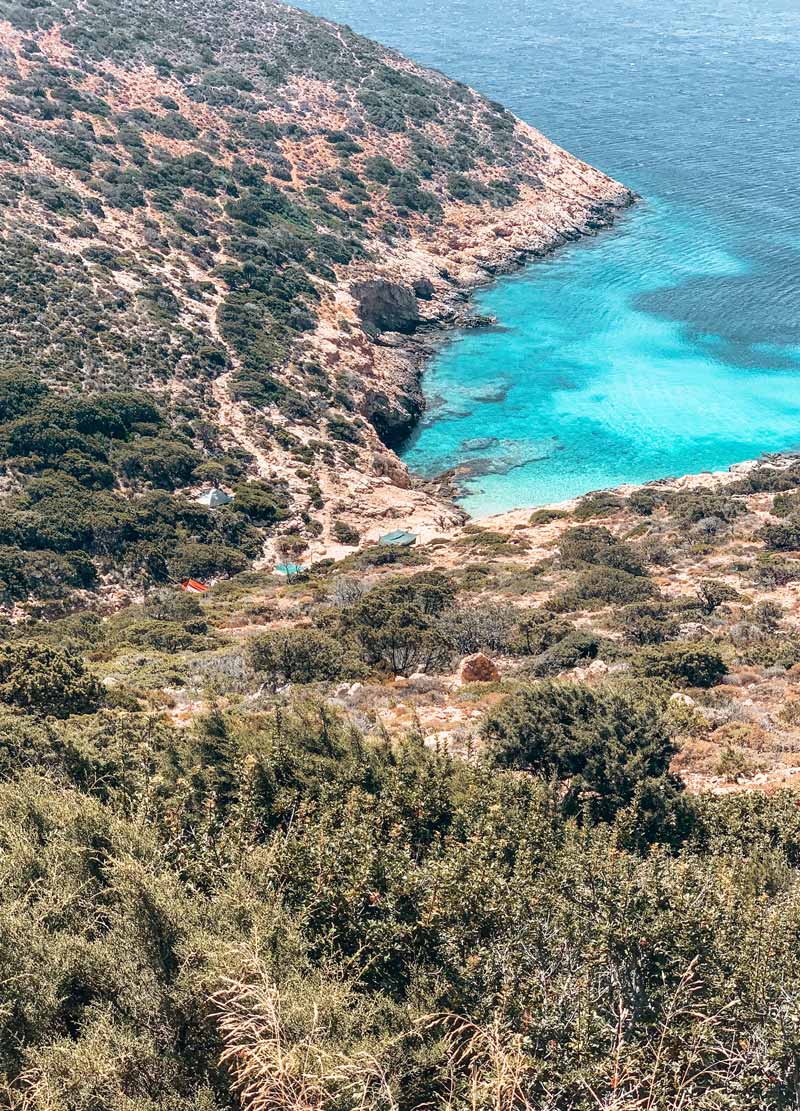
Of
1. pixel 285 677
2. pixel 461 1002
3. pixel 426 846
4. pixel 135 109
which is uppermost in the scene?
pixel 135 109

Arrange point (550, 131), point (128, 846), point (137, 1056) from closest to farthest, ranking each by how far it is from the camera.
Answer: point (137, 1056) → point (128, 846) → point (550, 131)

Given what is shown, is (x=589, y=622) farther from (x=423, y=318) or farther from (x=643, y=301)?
(x=643, y=301)

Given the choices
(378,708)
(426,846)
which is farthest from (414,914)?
(378,708)

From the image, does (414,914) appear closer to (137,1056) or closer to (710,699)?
(137,1056)

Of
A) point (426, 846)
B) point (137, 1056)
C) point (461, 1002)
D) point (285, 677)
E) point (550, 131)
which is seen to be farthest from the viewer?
point (550, 131)

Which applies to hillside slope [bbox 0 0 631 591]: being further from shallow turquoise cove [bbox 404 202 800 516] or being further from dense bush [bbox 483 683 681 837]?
dense bush [bbox 483 683 681 837]

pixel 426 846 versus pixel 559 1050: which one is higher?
pixel 559 1050

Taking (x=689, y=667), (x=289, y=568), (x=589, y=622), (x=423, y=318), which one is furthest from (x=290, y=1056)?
(x=423, y=318)
